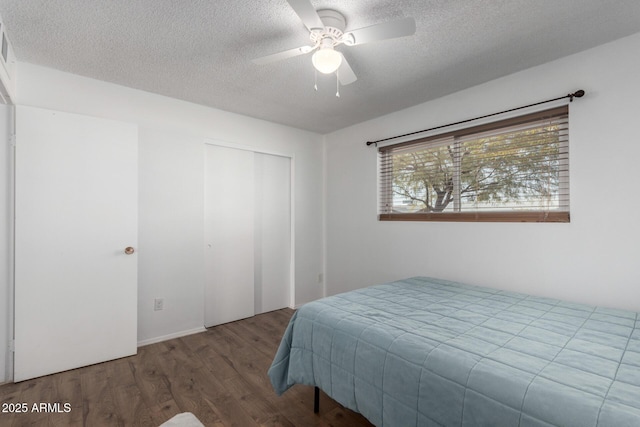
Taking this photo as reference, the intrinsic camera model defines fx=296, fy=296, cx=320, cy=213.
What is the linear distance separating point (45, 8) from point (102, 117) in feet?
3.35

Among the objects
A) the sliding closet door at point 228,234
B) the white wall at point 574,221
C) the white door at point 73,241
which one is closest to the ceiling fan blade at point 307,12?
the white wall at point 574,221

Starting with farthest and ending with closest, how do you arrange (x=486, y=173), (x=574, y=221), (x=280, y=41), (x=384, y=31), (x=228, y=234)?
(x=228, y=234) < (x=486, y=173) < (x=574, y=221) < (x=280, y=41) < (x=384, y=31)

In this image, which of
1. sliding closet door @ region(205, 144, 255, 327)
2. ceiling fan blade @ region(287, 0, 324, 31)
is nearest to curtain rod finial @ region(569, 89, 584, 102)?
ceiling fan blade @ region(287, 0, 324, 31)

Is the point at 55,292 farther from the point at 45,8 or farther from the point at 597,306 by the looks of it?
the point at 597,306

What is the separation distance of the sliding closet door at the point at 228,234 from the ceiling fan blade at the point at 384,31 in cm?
210

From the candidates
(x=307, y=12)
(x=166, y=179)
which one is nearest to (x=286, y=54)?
(x=307, y=12)

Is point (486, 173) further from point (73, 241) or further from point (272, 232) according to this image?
point (73, 241)

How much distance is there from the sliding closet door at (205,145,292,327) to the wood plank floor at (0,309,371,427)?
80cm

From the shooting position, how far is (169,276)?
2.88 meters

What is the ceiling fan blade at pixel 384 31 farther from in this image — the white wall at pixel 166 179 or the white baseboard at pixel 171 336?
the white baseboard at pixel 171 336

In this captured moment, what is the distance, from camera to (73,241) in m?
2.30

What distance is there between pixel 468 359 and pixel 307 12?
1693 millimetres

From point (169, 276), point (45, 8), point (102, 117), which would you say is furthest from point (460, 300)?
point (102, 117)

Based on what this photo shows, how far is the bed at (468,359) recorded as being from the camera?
38.4 inches
